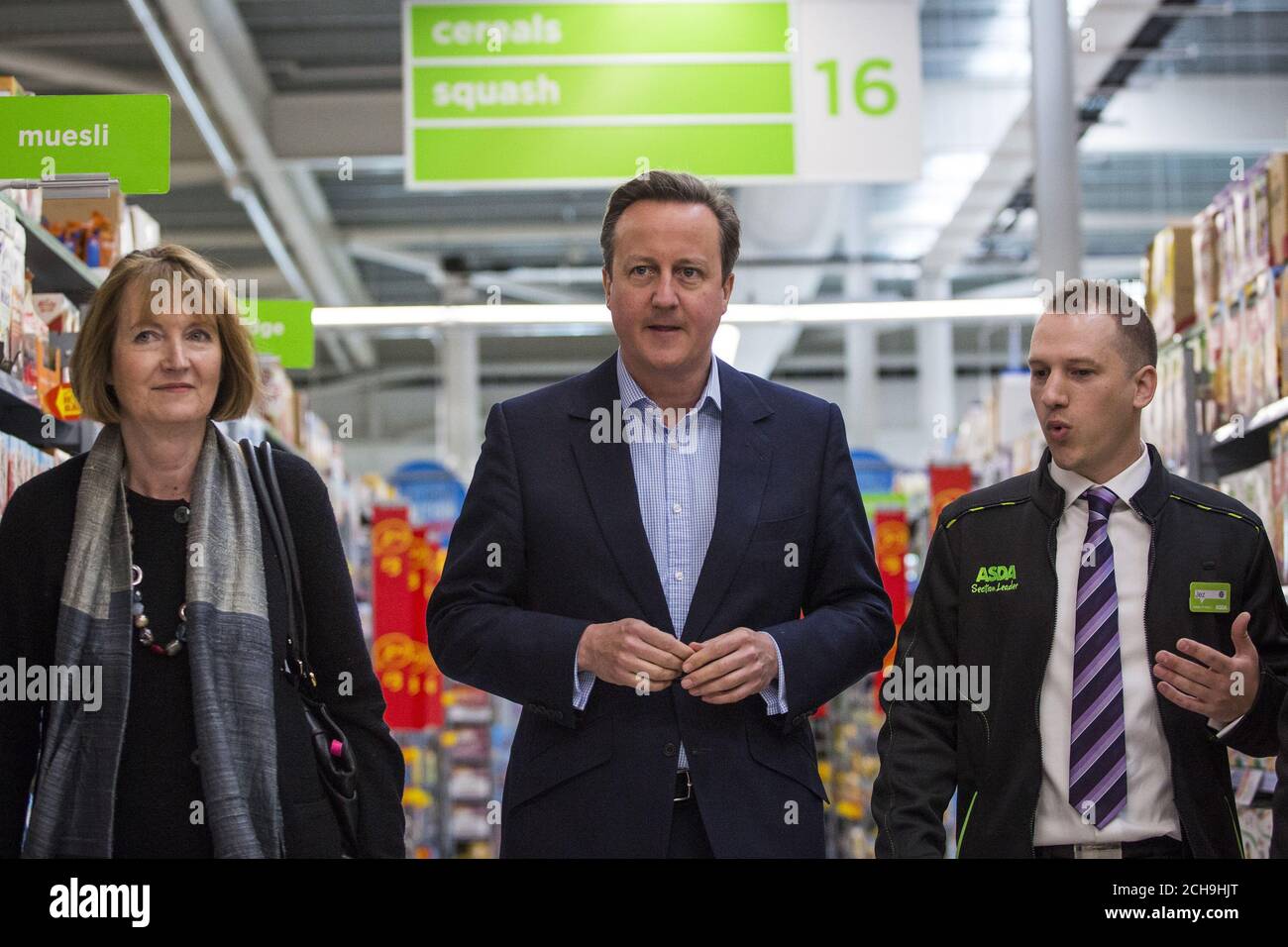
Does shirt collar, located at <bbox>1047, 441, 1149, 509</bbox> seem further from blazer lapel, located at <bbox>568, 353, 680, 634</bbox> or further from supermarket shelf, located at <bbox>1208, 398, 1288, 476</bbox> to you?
supermarket shelf, located at <bbox>1208, 398, 1288, 476</bbox>

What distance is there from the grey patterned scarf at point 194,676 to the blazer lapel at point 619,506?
0.55 meters

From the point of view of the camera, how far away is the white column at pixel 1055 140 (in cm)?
741

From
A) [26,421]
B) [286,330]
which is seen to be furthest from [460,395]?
[26,421]

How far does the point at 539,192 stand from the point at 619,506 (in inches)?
469

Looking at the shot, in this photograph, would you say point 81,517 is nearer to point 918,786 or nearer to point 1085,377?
point 918,786

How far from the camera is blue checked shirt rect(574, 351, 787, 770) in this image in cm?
253

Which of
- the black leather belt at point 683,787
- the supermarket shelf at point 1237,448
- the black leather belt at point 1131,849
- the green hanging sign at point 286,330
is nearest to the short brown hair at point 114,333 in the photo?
the black leather belt at point 683,787

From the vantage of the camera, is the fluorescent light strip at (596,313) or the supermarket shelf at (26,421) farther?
the fluorescent light strip at (596,313)

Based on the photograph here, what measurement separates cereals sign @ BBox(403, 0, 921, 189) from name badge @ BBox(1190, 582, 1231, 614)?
422 centimetres

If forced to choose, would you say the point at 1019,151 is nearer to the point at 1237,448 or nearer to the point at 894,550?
the point at 894,550

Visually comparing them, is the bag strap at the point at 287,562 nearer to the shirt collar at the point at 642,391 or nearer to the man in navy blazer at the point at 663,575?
the man in navy blazer at the point at 663,575

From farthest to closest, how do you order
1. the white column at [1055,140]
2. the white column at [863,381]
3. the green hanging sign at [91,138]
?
the white column at [863,381], the white column at [1055,140], the green hanging sign at [91,138]

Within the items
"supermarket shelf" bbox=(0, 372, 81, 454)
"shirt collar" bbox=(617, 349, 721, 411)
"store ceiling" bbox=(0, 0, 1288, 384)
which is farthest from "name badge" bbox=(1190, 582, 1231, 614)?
"store ceiling" bbox=(0, 0, 1288, 384)

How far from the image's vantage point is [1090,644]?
2529 millimetres
